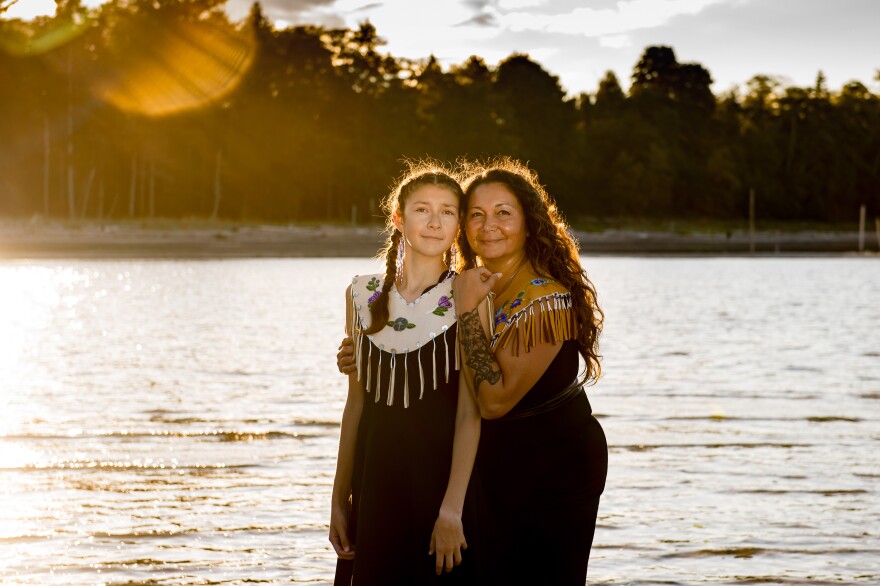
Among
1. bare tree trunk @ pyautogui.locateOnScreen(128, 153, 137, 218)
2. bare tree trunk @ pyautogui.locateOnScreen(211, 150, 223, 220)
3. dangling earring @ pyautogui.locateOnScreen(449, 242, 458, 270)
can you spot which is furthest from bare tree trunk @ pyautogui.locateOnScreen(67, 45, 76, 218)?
dangling earring @ pyautogui.locateOnScreen(449, 242, 458, 270)

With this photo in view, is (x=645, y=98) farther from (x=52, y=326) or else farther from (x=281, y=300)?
(x=52, y=326)

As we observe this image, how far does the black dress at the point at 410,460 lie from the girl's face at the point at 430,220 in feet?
0.52

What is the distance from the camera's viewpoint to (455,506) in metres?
3.16

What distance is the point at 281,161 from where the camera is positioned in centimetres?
6888

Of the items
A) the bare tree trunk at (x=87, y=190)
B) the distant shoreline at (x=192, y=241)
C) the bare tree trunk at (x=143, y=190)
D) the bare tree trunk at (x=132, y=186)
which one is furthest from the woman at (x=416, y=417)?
the bare tree trunk at (x=143, y=190)

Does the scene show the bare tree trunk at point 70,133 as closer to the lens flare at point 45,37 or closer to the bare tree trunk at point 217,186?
the lens flare at point 45,37

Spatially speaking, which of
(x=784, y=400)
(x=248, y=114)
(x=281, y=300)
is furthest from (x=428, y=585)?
(x=248, y=114)

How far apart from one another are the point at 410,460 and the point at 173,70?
59.7m

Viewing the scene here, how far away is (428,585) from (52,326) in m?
19.1

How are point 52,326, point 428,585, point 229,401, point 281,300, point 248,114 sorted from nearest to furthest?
point 428,585, point 229,401, point 52,326, point 281,300, point 248,114

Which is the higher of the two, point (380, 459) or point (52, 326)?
point (380, 459)

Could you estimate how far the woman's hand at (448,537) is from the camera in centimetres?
315

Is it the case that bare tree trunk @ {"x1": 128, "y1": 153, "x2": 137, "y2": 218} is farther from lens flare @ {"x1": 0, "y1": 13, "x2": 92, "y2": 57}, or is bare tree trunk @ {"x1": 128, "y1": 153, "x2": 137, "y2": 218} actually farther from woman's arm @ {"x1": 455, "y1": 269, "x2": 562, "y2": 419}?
woman's arm @ {"x1": 455, "y1": 269, "x2": 562, "y2": 419}

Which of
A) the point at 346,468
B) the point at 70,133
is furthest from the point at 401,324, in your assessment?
the point at 70,133
